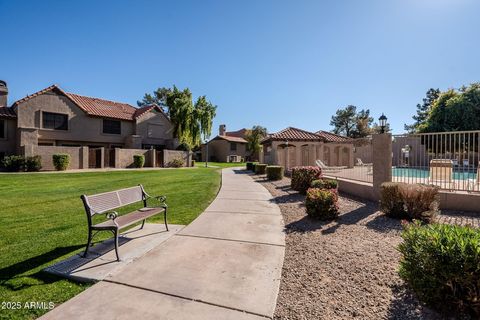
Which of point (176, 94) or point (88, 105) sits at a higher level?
point (176, 94)

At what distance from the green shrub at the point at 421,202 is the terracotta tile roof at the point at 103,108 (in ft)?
105

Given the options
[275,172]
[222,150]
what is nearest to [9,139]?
[275,172]

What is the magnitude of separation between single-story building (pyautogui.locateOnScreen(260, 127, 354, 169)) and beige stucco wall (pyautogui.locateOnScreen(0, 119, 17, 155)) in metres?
24.8

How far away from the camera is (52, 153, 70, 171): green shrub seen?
22000mm

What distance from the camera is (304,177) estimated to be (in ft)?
36.4

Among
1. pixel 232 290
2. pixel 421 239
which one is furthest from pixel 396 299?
pixel 232 290

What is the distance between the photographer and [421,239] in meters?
2.87

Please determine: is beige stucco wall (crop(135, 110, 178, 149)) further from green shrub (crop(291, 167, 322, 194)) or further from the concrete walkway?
the concrete walkway

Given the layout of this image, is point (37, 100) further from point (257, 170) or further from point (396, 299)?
point (396, 299)

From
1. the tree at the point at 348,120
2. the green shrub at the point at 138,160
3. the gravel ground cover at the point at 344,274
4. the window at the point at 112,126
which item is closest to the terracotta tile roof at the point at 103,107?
the window at the point at 112,126

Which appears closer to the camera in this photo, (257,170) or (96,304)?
(96,304)

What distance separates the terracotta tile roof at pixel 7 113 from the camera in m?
24.0

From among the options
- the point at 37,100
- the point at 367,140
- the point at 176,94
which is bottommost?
the point at 367,140

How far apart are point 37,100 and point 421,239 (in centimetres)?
3265
